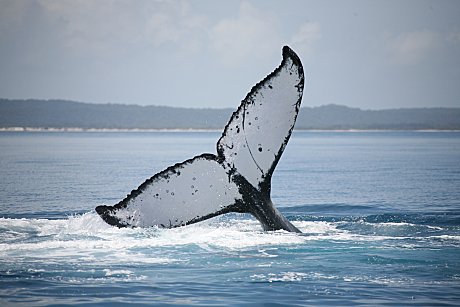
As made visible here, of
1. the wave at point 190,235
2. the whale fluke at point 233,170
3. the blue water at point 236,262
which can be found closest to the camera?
the blue water at point 236,262

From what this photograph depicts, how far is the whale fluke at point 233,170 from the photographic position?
8672mm

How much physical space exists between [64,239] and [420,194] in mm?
13028

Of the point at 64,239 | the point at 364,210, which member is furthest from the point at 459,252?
the point at 364,210

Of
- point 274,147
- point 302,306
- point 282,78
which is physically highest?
point 282,78

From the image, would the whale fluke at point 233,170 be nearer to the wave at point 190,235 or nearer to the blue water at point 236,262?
the blue water at point 236,262

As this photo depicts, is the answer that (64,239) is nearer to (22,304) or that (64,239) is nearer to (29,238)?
(29,238)

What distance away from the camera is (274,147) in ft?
29.7

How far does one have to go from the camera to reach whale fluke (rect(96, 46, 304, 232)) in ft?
28.5

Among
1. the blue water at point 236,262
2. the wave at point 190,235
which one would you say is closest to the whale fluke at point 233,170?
the blue water at point 236,262

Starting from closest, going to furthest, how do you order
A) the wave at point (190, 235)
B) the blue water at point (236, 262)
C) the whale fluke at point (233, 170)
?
1. the blue water at point (236, 262)
2. the whale fluke at point (233, 170)
3. the wave at point (190, 235)

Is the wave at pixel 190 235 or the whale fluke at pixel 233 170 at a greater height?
the whale fluke at pixel 233 170

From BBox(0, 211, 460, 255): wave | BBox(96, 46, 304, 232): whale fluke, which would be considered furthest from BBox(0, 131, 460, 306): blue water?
BBox(96, 46, 304, 232): whale fluke

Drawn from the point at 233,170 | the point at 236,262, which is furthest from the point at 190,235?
the point at 233,170

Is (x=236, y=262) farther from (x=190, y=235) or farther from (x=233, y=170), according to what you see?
(x=190, y=235)
